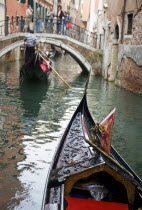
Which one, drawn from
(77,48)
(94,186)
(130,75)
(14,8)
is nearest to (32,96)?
(130,75)

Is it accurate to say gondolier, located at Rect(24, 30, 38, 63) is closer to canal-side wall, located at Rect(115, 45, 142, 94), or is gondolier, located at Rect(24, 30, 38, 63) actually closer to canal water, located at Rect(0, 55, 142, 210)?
canal water, located at Rect(0, 55, 142, 210)

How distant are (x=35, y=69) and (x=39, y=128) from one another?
4181 mm

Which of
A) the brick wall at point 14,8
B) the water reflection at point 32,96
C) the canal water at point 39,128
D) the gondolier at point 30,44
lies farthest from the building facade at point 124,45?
the brick wall at point 14,8

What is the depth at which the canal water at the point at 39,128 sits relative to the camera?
2.79m

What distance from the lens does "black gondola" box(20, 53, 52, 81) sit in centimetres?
823

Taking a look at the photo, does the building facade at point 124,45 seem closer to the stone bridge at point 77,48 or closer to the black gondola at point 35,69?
the stone bridge at point 77,48

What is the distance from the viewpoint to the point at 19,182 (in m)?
2.83

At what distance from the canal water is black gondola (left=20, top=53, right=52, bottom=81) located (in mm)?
214

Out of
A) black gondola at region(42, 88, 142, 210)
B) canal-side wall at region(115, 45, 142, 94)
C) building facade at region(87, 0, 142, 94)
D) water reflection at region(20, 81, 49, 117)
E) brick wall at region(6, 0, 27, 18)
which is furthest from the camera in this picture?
brick wall at region(6, 0, 27, 18)

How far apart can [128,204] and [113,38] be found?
7.44m

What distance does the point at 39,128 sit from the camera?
4.39 metres

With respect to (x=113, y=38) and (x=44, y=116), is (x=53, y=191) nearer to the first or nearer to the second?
(x=44, y=116)

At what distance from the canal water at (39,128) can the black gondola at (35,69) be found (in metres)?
0.21

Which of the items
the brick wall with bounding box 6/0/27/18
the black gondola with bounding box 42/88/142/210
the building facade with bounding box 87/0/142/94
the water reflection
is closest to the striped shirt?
the water reflection
